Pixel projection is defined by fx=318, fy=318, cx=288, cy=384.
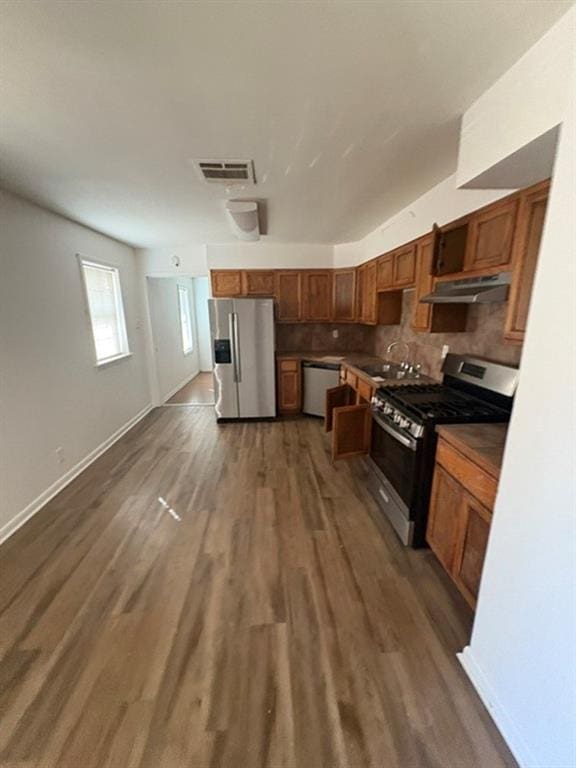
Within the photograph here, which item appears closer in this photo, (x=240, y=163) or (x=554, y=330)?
(x=554, y=330)

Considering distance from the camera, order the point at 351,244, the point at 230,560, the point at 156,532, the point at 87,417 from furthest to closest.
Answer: the point at 351,244 → the point at 87,417 → the point at 156,532 → the point at 230,560

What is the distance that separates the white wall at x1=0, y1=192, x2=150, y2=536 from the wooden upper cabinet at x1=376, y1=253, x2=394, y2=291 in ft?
10.8

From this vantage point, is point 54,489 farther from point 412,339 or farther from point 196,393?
point 412,339

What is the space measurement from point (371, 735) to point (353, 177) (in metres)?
3.10

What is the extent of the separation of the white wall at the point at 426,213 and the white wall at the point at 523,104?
495 mm

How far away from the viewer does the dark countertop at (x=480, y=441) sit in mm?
1470

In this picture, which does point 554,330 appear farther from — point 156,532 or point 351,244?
point 351,244

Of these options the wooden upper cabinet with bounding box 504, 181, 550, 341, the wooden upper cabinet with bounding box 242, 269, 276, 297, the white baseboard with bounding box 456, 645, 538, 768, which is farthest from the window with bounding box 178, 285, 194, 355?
the white baseboard with bounding box 456, 645, 538, 768

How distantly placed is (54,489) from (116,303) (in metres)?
2.59

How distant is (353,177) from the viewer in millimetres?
2367

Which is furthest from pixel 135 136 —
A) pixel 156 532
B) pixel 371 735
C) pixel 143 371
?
pixel 143 371

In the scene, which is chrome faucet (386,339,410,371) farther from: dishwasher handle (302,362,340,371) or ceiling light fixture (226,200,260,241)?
ceiling light fixture (226,200,260,241)

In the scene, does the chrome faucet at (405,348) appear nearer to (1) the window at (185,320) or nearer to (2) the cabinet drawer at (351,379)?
(2) the cabinet drawer at (351,379)

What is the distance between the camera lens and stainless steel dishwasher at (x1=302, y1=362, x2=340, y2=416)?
4.45 m
